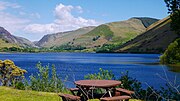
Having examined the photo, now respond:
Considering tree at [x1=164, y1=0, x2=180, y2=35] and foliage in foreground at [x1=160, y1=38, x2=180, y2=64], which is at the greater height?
tree at [x1=164, y1=0, x2=180, y2=35]

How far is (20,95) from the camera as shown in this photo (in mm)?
23266

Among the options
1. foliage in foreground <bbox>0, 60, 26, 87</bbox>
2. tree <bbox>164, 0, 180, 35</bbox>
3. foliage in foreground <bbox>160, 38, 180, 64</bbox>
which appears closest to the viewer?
tree <bbox>164, 0, 180, 35</bbox>

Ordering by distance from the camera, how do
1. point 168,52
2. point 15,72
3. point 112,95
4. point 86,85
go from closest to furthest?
1. point 86,85
2. point 112,95
3. point 15,72
4. point 168,52

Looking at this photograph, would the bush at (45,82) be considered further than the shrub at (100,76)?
Yes

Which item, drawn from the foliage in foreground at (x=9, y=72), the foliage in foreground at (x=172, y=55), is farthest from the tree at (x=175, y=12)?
the foliage in foreground at (x=172, y=55)

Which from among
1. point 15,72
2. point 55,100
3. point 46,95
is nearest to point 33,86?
point 46,95

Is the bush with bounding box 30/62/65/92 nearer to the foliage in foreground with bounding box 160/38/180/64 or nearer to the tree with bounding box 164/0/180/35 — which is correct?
the tree with bounding box 164/0/180/35

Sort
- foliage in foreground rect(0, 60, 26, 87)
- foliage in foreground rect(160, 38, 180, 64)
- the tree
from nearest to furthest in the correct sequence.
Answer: the tree → foliage in foreground rect(0, 60, 26, 87) → foliage in foreground rect(160, 38, 180, 64)

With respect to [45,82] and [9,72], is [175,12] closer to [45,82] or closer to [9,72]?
[45,82]

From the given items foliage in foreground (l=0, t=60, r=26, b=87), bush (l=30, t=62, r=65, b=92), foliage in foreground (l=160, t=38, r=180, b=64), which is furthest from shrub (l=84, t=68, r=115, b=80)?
foliage in foreground (l=160, t=38, r=180, b=64)

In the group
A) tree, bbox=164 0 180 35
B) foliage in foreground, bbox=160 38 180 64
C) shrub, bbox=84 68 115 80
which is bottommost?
foliage in foreground, bbox=160 38 180 64

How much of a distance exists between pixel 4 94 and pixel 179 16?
14852 millimetres

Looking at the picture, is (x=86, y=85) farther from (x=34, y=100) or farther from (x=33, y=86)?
(x=33, y=86)

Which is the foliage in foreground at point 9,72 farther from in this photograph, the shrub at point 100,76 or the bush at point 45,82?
the shrub at point 100,76
